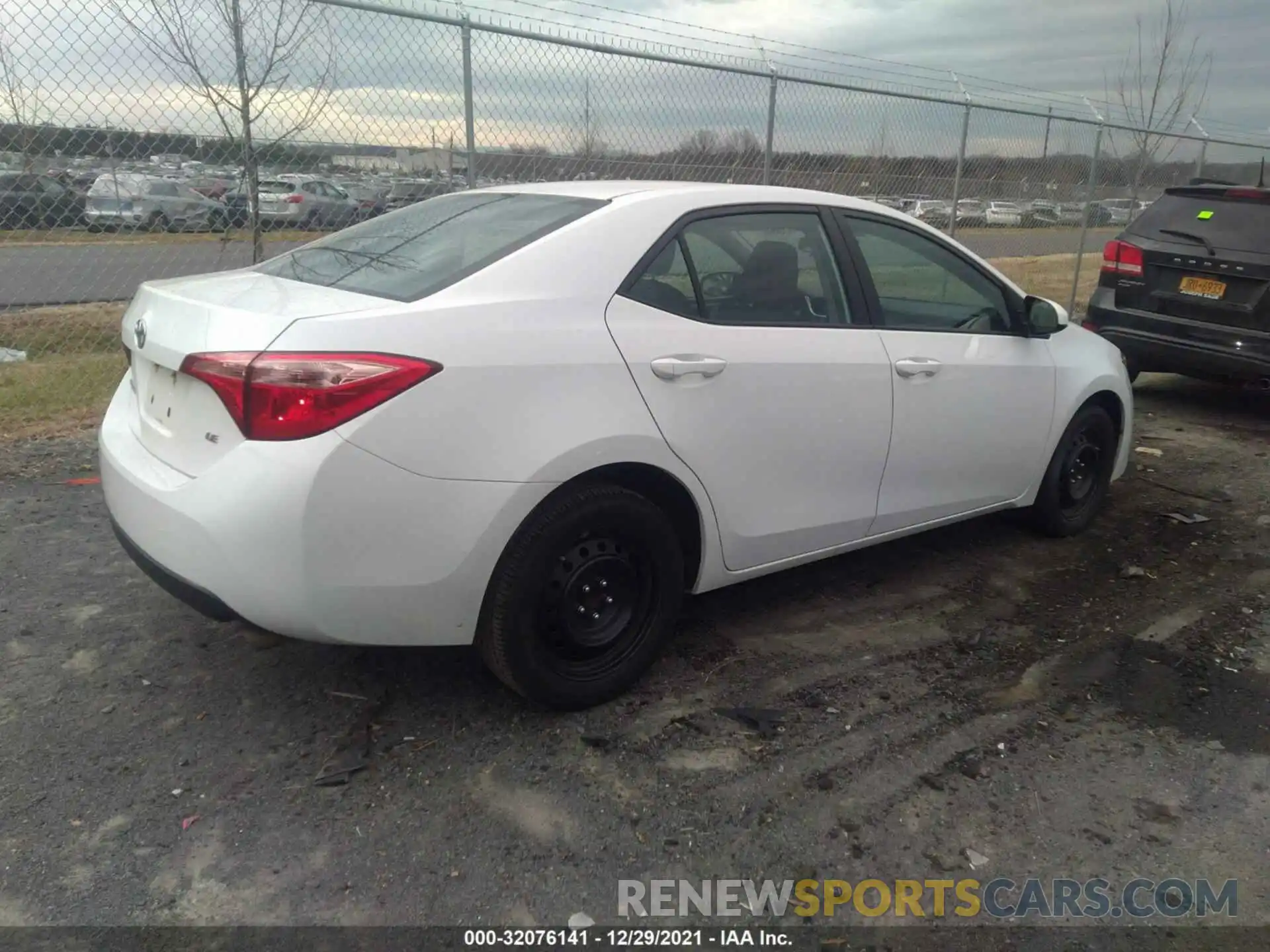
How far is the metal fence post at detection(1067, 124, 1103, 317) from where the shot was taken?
476 inches

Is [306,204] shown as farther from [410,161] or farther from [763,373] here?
[763,373]

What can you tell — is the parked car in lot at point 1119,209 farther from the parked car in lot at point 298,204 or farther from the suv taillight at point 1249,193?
the parked car in lot at point 298,204

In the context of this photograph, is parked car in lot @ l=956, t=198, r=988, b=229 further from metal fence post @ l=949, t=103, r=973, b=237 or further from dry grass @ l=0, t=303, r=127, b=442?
dry grass @ l=0, t=303, r=127, b=442

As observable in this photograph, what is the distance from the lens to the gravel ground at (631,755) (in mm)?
2496

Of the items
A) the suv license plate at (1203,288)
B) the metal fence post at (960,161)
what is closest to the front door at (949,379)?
the suv license plate at (1203,288)

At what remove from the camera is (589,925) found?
235 cm

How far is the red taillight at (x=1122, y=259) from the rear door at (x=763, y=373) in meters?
4.70

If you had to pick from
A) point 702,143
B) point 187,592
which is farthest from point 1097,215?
point 187,592

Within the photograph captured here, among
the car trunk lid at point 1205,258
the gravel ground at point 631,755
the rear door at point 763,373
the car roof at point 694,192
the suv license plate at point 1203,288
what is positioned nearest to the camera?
the gravel ground at point 631,755

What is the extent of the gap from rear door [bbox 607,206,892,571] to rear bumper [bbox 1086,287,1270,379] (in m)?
4.46

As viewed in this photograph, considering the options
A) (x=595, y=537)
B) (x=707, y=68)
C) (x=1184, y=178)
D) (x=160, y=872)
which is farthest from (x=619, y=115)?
(x=1184, y=178)

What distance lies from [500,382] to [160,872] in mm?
1497

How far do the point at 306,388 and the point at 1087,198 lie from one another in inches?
483

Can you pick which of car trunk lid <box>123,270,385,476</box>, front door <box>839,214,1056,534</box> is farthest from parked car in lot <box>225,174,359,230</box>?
front door <box>839,214,1056,534</box>
